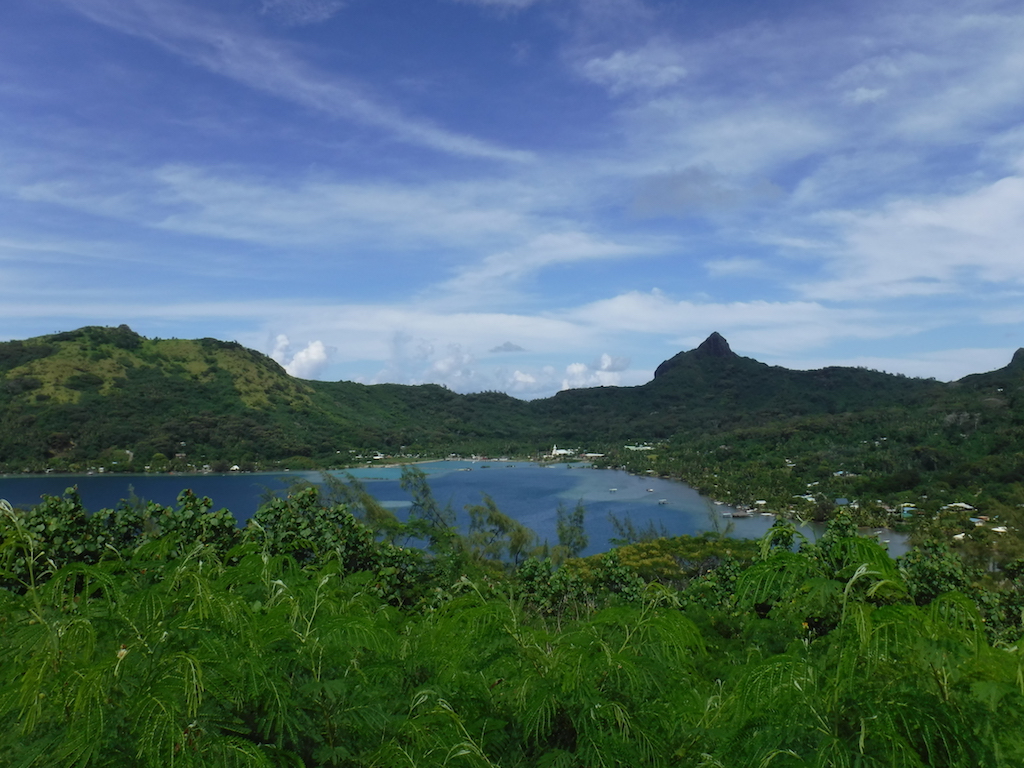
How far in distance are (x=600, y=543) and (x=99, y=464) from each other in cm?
5834

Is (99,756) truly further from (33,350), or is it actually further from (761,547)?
(33,350)


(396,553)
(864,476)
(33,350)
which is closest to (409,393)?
(33,350)

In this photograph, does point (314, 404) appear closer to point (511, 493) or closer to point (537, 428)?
point (537, 428)

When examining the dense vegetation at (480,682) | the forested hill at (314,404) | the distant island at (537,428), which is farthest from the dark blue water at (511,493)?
the dense vegetation at (480,682)

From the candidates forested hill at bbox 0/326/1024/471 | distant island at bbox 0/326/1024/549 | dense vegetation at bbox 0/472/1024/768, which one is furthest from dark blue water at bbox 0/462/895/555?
dense vegetation at bbox 0/472/1024/768

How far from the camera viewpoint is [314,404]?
11381 cm

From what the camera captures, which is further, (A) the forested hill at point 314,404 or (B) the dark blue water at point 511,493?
(A) the forested hill at point 314,404

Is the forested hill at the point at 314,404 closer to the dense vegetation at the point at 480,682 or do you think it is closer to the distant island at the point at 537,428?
the distant island at the point at 537,428

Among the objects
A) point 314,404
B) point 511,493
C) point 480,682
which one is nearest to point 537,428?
point 314,404

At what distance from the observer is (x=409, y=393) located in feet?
488

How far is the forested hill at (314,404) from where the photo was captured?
253 ft

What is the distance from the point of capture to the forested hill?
77062 millimetres

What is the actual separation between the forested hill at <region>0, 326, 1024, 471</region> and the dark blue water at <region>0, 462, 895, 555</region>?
8663mm

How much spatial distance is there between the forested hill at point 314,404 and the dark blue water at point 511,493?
8663 mm
